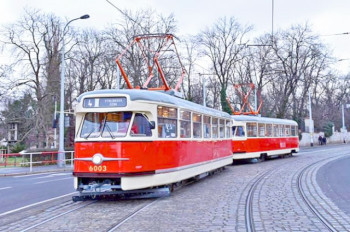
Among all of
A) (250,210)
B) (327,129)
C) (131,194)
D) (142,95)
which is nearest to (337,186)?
(250,210)

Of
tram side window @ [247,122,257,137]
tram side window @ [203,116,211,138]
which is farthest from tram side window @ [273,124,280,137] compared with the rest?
tram side window @ [203,116,211,138]

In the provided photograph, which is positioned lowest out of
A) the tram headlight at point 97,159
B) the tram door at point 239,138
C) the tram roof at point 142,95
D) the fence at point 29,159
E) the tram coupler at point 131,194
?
the tram coupler at point 131,194

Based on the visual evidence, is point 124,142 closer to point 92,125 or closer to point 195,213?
point 92,125

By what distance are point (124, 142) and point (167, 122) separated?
5.68 ft

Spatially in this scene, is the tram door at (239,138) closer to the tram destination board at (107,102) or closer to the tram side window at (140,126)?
the tram side window at (140,126)

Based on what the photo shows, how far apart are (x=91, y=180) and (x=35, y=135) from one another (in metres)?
27.6

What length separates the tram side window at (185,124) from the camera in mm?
11708

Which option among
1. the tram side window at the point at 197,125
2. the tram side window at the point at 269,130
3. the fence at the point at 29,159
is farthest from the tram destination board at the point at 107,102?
the tram side window at the point at 269,130

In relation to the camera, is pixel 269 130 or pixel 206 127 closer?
pixel 206 127

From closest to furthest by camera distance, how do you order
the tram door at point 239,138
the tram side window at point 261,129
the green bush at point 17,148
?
the tram door at point 239,138, the tram side window at point 261,129, the green bush at point 17,148

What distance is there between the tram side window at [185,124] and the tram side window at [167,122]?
1.46ft

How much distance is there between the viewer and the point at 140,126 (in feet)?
32.6

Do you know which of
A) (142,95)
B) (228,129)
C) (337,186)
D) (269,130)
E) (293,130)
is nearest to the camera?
(142,95)

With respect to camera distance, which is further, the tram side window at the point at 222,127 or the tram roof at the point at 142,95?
the tram side window at the point at 222,127
